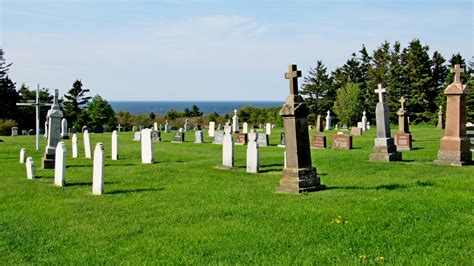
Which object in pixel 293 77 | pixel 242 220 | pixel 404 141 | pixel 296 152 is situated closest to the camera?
pixel 242 220

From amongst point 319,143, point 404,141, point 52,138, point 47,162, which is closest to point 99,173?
point 47,162

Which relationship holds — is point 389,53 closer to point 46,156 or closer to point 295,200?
point 46,156

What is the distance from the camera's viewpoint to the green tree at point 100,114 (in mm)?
62406

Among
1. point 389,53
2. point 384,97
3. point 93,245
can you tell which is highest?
point 389,53

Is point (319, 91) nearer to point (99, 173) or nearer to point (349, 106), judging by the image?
point (349, 106)

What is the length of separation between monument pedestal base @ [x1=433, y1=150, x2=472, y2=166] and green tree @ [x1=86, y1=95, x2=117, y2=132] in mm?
50537

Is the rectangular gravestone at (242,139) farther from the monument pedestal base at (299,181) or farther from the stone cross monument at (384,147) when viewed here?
the monument pedestal base at (299,181)

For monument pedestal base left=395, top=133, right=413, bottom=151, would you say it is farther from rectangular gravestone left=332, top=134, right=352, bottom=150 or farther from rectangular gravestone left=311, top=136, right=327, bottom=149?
rectangular gravestone left=311, top=136, right=327, bottom=149

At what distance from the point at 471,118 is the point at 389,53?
849 inches

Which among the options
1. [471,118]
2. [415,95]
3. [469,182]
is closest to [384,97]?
[469,182]

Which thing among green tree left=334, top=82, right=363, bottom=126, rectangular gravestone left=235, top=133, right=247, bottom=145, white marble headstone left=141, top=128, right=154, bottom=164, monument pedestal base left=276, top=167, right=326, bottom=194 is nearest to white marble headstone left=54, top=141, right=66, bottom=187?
white marble headstone left=141, top=128, right=154, bottom=164

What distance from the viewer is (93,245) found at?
7914 mm

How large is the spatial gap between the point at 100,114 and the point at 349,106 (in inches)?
1177

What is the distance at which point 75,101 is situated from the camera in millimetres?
70688
